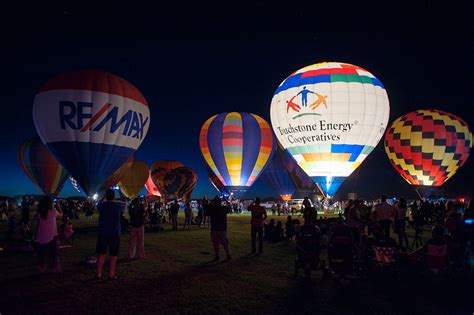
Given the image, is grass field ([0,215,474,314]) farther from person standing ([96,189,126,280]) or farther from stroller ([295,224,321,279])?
person standing ([96,189,126,280])

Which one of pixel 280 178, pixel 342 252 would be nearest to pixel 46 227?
pixel 342 252

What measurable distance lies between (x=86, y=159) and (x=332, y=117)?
14.7 m

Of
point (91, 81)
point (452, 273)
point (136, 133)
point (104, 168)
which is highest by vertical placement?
point (91, 81)

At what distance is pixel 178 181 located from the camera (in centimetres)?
4178

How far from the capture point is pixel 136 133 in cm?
2086

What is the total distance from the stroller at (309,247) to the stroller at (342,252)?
0.67 m

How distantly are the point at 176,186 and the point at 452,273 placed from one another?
35376 mm

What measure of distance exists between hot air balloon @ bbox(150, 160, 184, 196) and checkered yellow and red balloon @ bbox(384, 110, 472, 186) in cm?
2476

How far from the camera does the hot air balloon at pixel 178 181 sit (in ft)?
136

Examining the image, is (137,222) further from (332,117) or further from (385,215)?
(332,117)

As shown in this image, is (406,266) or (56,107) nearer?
(406,266)

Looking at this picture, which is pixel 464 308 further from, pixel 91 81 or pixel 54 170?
pixel 54 170

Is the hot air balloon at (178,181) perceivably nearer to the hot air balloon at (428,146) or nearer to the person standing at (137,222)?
the hot air balloon at (428,146)

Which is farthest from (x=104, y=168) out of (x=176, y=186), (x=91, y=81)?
(x=176, y=186)
